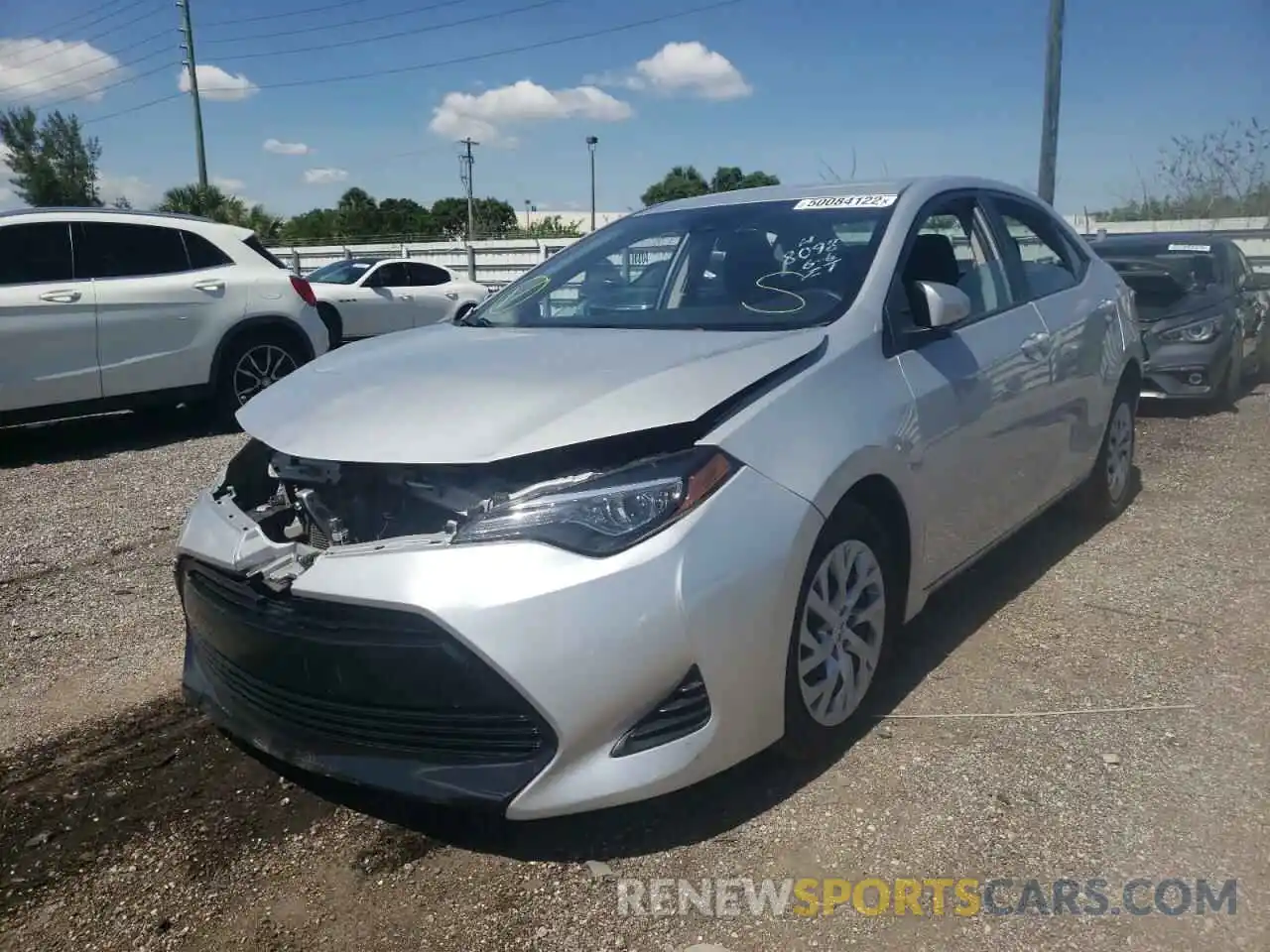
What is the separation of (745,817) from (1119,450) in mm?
3493

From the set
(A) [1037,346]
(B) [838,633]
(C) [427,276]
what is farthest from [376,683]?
(C) [427,276]

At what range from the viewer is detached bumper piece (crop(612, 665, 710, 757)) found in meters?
2.40

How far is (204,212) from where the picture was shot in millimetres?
31766

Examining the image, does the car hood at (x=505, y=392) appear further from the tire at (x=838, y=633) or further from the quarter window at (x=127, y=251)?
the quarter window at (x=127, y=251)

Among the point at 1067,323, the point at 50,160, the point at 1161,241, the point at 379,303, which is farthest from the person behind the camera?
the point at 50,160

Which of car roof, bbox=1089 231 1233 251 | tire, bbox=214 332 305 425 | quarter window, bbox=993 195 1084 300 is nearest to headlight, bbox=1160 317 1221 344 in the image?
car roof, bbox=1089 231 1233 251

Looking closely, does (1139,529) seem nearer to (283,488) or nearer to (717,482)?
(717,482)

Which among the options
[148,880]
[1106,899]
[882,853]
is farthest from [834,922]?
[148,880]

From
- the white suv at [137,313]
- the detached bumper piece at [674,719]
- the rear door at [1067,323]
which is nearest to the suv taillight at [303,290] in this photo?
the white suv at [137,313]

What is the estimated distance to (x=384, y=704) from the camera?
240cm

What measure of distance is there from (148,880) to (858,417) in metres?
2.17

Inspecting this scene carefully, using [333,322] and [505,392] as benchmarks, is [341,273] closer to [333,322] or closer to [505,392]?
Answer: [333,322]

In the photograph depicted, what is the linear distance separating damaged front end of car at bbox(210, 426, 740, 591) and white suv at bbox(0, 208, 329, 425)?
540cm

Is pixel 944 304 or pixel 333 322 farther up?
pixel 944 304
